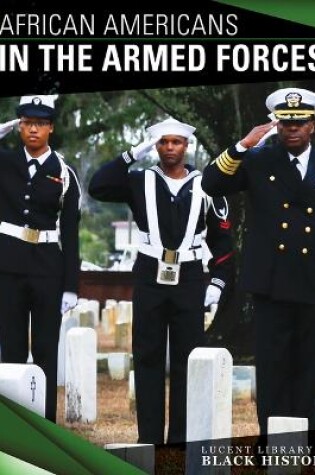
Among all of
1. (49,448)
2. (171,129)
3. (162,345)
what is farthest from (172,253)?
(49,448)

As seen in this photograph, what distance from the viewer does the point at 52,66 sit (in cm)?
1012

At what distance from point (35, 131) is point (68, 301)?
2.73 feet

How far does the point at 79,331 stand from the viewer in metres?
10.3

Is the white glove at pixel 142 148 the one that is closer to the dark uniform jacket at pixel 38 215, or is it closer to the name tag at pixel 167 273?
the dark uniform jacket at pixel 38 215

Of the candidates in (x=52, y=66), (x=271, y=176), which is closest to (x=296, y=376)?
(x=271, y=176)

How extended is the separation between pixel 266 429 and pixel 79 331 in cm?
101

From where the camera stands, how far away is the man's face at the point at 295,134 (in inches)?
402

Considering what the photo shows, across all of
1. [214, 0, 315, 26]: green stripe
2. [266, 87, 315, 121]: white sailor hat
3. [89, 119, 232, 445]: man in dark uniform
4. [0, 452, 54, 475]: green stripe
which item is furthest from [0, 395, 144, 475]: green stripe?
[214, 0, 315, 26]: green stripe

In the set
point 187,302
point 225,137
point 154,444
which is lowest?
point 154,444

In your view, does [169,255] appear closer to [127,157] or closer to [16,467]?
[127,157]

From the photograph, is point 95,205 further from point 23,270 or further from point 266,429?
point 266,429

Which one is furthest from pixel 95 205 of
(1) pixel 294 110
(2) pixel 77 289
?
(1) pixel 294 110

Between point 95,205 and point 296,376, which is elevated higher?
point 95,205

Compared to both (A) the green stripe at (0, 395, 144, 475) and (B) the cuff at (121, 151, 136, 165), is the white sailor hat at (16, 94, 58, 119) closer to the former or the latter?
(B) the cuff at (121, 151, 136, 165)
